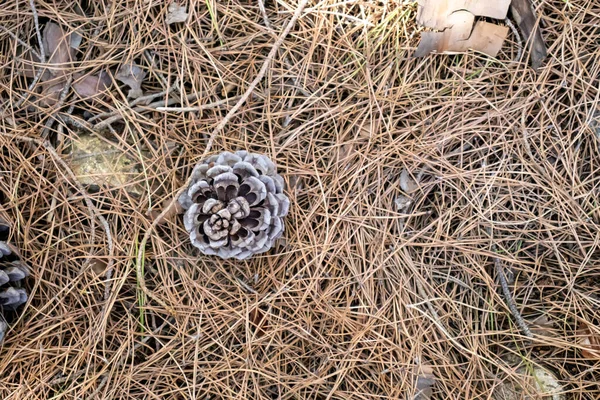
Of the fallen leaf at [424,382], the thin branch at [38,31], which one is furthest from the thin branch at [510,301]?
the thin branch at [38,31]

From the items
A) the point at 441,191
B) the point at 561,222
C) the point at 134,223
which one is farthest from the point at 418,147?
the point at 134,223

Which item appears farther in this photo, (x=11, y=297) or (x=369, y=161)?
(x=369, y=161)

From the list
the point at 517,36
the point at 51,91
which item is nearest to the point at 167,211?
the point at 51,91

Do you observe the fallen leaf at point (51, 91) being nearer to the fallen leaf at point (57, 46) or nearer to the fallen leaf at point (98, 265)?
the fallen leaf at point (57, 46)

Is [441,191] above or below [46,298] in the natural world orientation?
above

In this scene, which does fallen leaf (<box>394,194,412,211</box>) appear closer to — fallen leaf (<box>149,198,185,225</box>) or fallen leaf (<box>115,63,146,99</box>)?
fallen leaf (<box>149,198,185,225</box>)

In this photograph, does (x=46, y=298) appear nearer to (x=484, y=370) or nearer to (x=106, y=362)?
(x=106, y=362)

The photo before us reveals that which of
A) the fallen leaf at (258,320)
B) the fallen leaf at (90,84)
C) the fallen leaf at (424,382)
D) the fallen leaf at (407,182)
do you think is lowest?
the fallen leaf at (424,382)
